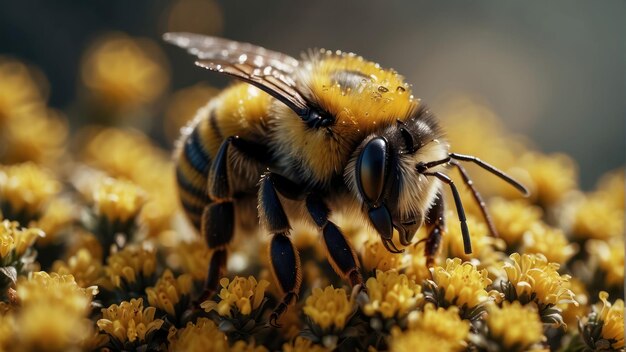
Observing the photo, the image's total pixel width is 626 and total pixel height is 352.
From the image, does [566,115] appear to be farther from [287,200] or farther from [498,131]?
[287,200]

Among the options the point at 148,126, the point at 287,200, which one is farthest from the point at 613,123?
the point at 287,200

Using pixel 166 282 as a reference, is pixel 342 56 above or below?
above

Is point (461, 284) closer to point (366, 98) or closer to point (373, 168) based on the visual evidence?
point (373, 168)

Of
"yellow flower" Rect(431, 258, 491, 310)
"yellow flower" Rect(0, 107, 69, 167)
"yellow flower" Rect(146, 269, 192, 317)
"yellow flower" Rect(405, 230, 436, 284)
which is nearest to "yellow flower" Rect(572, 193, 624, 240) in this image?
"yellow flower" Rect(405, 230, 436, 284)

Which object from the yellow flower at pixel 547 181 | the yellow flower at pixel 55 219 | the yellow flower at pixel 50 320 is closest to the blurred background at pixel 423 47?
the yellow flower at pixel 547 181

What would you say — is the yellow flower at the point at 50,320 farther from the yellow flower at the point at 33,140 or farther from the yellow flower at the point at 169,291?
the yellow flower at the point at 33,140
